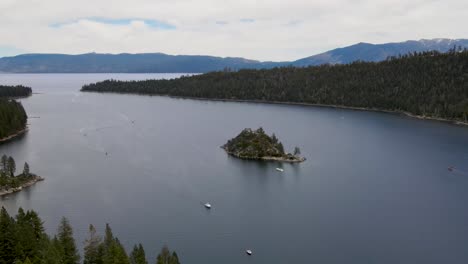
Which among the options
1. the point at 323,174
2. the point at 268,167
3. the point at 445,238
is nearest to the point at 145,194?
the point at 268,167

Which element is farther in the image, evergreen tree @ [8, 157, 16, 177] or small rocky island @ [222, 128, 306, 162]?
small rocky island @ [222, 128, 306, 162]

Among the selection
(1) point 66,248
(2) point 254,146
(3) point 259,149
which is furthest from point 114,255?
(2) point 254,146

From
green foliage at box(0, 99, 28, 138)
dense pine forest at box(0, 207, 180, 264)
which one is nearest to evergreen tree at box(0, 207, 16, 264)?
dense pine forest at box(0, 207, 180, 264)

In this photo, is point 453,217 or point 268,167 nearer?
point 453,217

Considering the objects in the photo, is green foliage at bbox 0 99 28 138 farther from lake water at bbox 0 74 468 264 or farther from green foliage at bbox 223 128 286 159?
green foliage at bbox 223 128 286 159

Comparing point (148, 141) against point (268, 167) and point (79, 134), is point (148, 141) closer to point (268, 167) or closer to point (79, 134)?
point (79, 134)

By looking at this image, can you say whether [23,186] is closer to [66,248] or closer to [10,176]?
[10,176]
